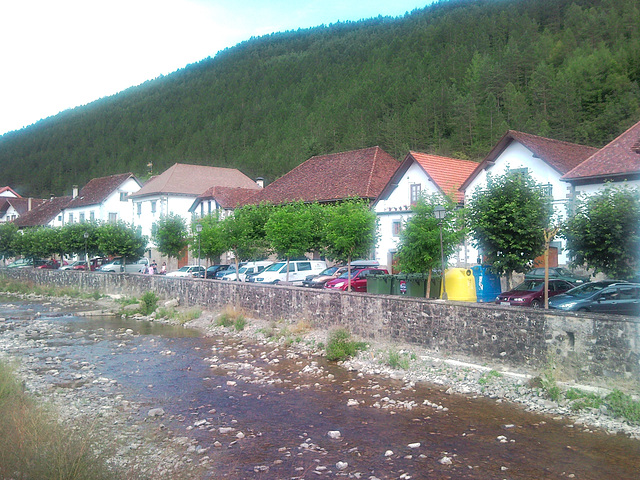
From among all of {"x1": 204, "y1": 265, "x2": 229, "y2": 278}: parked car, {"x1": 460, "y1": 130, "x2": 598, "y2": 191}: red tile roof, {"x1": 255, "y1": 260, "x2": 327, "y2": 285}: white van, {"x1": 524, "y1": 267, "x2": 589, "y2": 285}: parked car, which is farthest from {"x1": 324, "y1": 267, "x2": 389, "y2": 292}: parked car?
{"x1": 204, "y1": 265, "x2": 229, "y2": 278}: parked car

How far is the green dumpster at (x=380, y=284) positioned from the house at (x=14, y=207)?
7312cm

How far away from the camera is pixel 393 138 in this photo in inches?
2975

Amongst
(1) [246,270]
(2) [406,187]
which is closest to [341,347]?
(1) [246,270]

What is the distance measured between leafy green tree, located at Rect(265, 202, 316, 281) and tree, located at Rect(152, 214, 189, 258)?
44.8 feet

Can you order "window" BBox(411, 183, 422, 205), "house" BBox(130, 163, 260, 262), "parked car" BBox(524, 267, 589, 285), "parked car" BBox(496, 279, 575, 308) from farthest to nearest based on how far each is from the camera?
"house" BBox(130, 163, 260, 262), "window" BBox(411, 183, 422, 205), "parked car" BBox(524, 267, 589, 285), "parked car" BBox(496, 279, 575, 308)

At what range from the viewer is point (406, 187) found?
37125 millimetres

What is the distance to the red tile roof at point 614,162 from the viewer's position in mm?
26938

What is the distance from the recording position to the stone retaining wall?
13.0 metres

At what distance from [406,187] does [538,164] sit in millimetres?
8402

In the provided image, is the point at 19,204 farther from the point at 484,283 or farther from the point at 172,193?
the point at 484,283

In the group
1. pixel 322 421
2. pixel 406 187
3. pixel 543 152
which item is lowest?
pixel 322 421

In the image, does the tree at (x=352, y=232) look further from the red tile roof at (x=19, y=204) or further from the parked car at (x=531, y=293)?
the red tile roof at (x=19, y=204)

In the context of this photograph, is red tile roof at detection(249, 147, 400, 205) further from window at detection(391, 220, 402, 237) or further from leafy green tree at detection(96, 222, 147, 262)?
leafy green tree at detection(96, 222, 147, 262)

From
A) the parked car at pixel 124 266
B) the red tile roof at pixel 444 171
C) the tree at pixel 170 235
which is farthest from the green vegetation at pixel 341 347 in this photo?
the parked car at pixel 124 266
